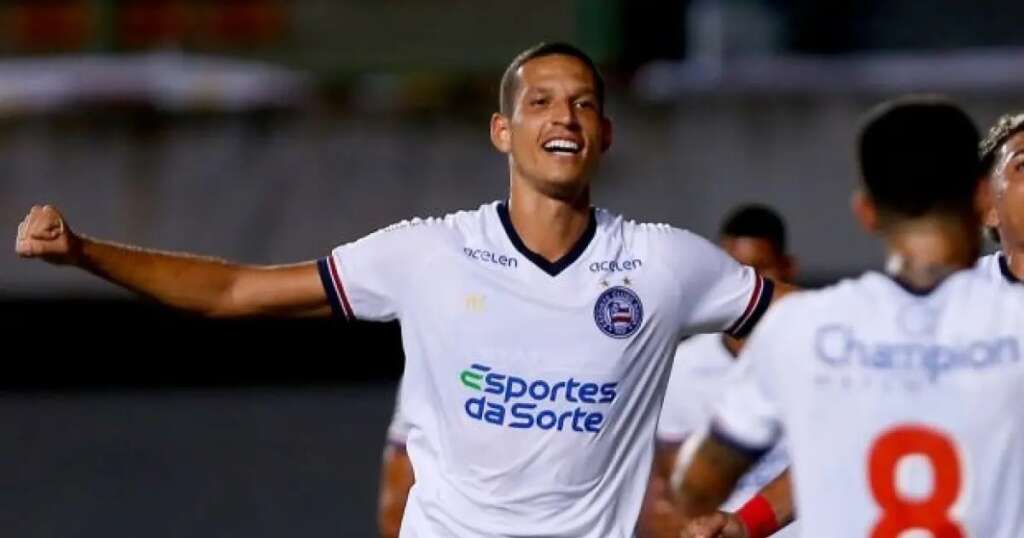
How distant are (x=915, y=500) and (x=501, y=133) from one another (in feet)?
6.92

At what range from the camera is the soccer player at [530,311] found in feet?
18.9

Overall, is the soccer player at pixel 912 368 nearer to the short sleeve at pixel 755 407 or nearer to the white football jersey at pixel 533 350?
the short sleeve at pixel 755 407

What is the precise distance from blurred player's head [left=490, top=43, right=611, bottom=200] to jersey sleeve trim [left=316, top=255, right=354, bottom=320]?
497 millimetres

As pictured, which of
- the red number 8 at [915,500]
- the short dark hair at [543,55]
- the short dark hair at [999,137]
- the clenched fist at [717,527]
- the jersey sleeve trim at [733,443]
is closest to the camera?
the red number 8 at [915,500]

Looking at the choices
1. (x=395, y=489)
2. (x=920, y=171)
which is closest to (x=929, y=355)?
(x=920, y=171)

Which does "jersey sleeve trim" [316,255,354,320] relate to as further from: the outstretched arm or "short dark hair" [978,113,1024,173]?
"short dark hair" [978,113,1024,173]

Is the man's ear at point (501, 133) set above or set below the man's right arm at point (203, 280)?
above

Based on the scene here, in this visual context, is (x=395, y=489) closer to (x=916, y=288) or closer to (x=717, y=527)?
(x=717, y=527)

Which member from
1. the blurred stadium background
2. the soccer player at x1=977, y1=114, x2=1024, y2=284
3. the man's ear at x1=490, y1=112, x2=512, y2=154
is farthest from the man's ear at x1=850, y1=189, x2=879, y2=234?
the blurred stadium background

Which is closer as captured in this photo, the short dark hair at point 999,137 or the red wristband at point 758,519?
the red wristband at point 758,519

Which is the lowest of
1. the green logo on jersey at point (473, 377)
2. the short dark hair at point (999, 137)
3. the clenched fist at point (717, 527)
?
the clenched fist at point (717, 527)

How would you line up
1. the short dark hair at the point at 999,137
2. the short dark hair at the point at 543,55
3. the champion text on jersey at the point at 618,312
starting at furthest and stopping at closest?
the short dark hair at the point at 999,137, the short dark hair at the point at 543,55, the champion text on jersey at the point at 618,312

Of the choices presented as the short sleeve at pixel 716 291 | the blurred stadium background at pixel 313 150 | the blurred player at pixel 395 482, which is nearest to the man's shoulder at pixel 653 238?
the short sleeve at pixel 716 291

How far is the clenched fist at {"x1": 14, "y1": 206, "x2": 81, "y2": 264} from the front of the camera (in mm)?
5543
